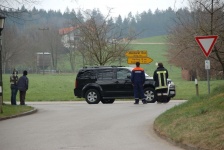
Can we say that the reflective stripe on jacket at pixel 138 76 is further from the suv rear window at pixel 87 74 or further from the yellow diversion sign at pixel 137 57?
the yellow diversion sign at pixel 137 57

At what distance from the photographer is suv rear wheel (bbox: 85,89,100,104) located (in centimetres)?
2628

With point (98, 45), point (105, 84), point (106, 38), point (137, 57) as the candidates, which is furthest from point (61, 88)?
point (105, 84)

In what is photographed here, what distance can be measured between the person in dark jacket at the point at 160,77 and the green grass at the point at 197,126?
7842 millimetres

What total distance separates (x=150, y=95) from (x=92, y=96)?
9.66 feet

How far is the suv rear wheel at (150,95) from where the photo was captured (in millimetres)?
25422

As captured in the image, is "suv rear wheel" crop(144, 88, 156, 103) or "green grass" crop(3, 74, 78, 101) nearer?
"suv rear wheel" crop(144, 88, 156, 103)

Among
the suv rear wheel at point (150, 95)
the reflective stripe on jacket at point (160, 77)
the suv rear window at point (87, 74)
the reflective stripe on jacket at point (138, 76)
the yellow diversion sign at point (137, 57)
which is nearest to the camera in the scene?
the reflective stripe on jacket at point (138, 76)

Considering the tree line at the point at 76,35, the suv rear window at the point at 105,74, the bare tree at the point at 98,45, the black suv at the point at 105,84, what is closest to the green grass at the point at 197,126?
the tree line at the point at 76,35

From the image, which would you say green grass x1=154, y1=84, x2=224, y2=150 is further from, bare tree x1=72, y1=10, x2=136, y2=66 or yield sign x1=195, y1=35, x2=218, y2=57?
bare tree x1=72, y1=10, x2=136, y2=66

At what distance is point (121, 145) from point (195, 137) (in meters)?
1.66

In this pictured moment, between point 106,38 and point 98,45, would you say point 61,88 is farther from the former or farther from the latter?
point 98,45

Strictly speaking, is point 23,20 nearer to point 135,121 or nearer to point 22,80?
point 22,80

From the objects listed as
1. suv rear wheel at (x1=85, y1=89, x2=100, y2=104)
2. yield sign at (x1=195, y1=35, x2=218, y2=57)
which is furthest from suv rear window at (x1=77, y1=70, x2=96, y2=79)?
yield sign at (x1=195, y1=35, x2=218, y2=57)

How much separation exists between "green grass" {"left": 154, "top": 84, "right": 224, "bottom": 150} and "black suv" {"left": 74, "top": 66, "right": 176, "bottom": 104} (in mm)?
10639
